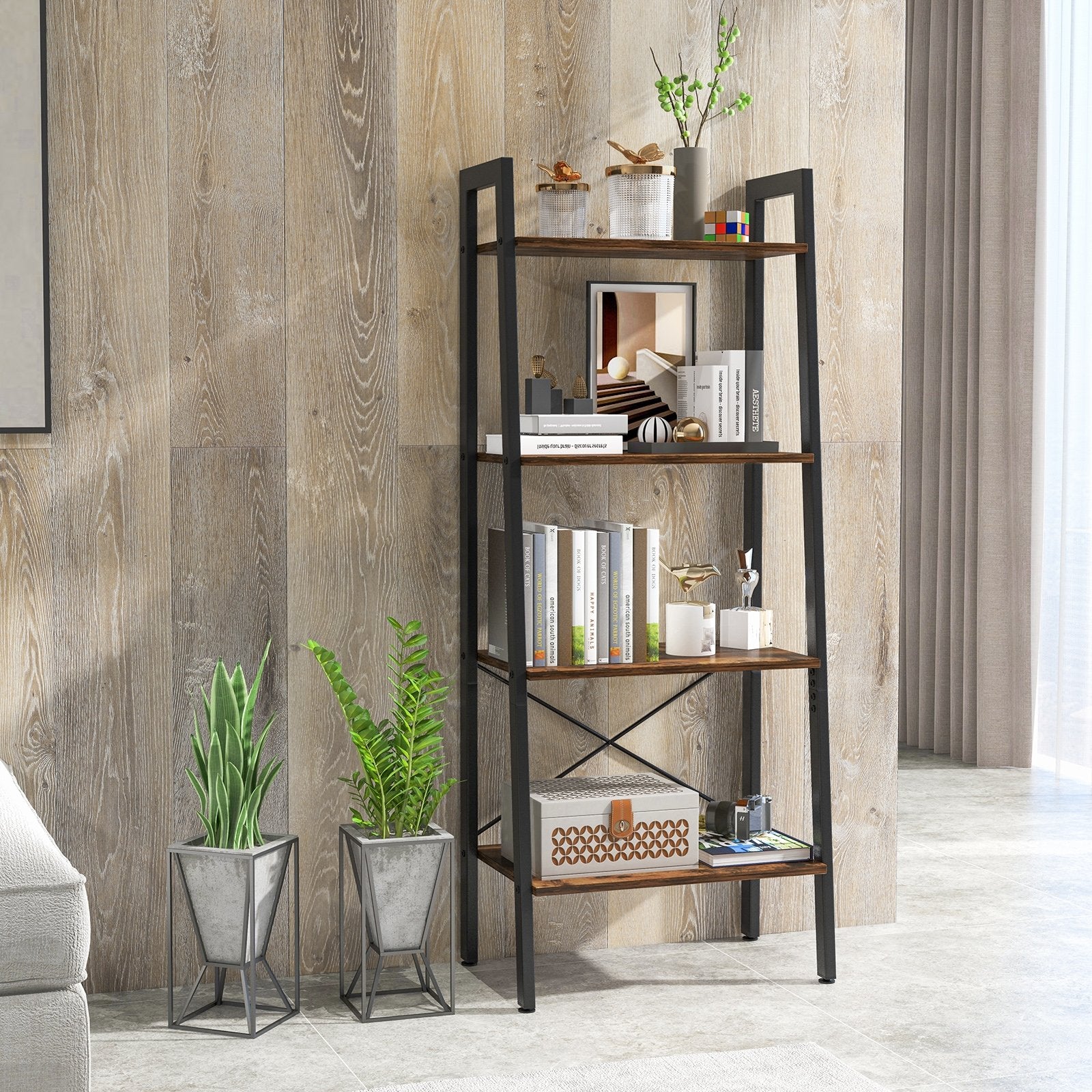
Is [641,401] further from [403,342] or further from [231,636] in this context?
[231,636]

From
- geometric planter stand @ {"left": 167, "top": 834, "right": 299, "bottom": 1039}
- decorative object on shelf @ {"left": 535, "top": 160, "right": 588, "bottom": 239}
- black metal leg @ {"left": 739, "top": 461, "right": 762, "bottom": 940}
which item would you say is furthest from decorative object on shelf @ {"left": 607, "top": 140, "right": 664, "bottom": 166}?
geometric planter stand @ {"left": 167, "top": 834, "right": 299, "bottom": 1039}

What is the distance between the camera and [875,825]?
3369 millimetres

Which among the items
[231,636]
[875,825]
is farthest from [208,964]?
[875,825]

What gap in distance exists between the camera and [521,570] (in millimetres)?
2734

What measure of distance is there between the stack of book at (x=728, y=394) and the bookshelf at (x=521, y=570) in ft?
0.23

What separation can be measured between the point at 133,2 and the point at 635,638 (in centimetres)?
159

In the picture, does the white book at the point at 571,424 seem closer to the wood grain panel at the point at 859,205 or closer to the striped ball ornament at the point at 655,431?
the striped ball ornament at the point at 655,431

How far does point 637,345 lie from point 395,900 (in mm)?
1259

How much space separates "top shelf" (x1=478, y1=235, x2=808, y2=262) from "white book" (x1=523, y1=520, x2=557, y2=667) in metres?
0.55

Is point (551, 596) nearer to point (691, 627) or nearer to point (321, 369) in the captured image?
point (691, 627)

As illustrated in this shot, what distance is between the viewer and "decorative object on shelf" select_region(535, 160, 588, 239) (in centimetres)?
289

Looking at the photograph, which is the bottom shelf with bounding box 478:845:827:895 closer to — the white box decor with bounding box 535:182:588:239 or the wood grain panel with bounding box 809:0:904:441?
the wood grain panel with bounding box 809:0:904:441

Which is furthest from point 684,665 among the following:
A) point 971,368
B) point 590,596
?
point 971,368

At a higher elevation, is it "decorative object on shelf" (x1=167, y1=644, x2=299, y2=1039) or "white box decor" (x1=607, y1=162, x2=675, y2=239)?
"white box decor" (x1=607, y1=162, x2=675, y2=239)
